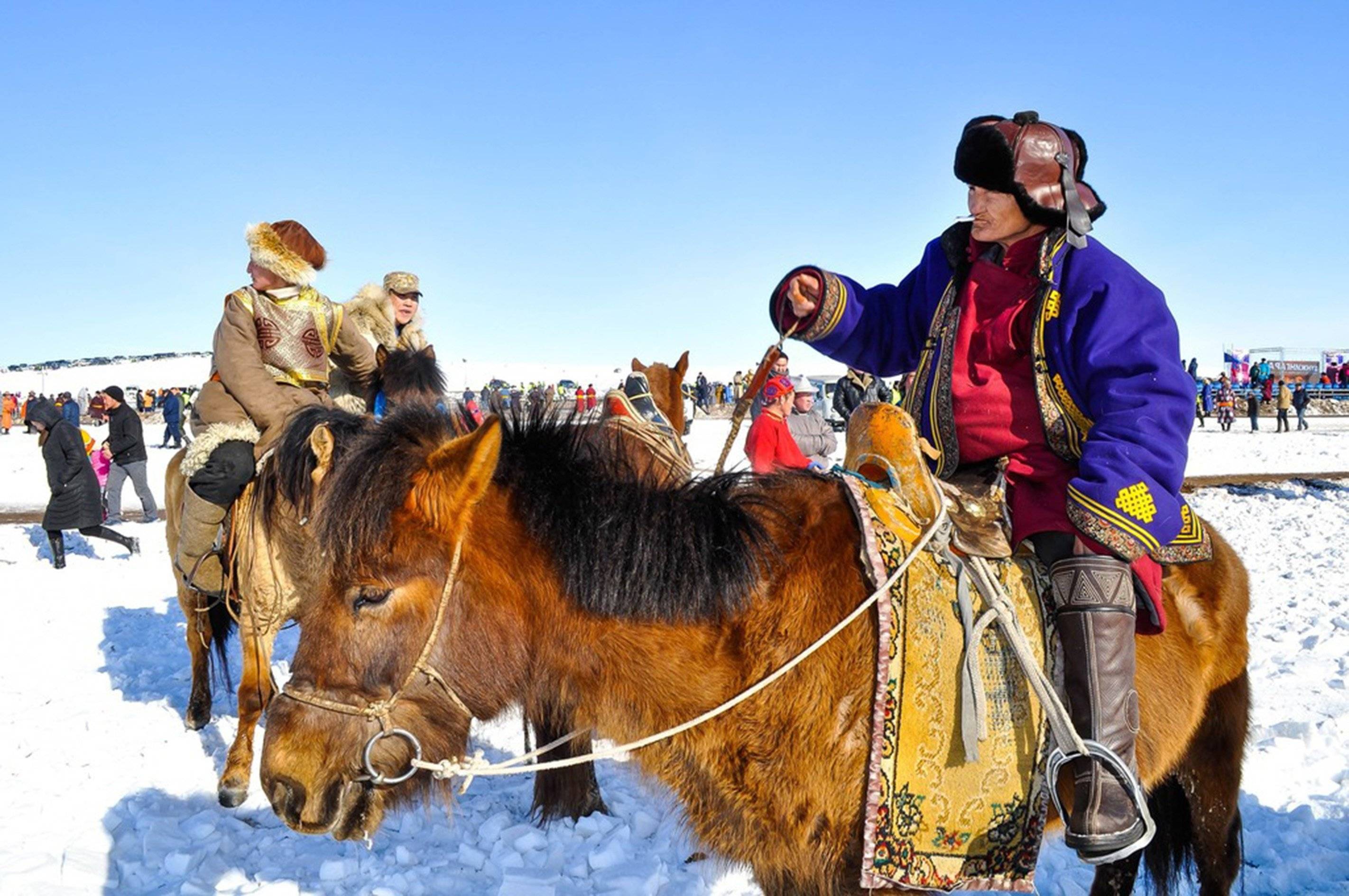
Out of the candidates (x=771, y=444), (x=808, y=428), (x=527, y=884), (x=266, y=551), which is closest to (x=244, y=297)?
(x=266, y=551)

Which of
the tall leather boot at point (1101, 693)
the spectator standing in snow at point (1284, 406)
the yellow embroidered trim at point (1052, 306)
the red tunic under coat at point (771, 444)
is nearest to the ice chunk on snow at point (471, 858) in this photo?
the tall leather boot at point (1101, 693)

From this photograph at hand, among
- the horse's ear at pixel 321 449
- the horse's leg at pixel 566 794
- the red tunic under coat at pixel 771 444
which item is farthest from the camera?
the red tunic under coat at pixel 771 444

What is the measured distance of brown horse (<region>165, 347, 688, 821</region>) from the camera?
2.42 metres

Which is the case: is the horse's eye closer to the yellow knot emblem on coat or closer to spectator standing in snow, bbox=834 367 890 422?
the yellow knot emblem on coat

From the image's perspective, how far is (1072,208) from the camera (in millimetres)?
2326

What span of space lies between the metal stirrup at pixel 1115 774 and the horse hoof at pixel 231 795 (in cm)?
394

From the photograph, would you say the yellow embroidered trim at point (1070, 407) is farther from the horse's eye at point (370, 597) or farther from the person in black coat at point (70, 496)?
the person in black coat at point (70, 496)

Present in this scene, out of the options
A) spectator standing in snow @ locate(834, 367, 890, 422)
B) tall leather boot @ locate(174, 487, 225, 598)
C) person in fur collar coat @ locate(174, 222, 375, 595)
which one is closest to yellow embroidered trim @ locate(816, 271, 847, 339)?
person in fur collar coat @ locate(174, 222, 375, 595)

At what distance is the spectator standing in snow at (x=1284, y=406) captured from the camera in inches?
1145

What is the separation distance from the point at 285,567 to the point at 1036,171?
3.99 meters

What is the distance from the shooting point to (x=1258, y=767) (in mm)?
4668

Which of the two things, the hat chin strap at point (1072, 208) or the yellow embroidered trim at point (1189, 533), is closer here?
the hat chin strap at point (1072, 208)

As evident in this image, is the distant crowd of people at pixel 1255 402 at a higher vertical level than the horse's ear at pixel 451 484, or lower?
lower

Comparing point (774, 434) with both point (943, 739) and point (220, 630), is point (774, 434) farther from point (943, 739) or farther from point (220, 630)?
point (943, 739)
